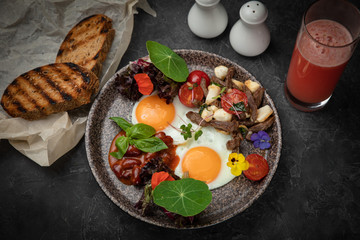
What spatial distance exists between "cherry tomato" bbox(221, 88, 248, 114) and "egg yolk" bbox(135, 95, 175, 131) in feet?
1.42

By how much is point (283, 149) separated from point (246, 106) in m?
0.51

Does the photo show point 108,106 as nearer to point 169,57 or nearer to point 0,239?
point 169,57

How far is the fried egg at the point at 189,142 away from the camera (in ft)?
9.22

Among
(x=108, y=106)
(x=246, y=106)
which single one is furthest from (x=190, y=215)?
(x=108, y=106)

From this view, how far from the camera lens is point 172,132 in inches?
118

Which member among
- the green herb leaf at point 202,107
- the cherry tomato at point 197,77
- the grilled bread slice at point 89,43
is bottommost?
the green herb leaf at point 202,107

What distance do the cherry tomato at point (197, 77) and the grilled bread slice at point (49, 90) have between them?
778 millimetres

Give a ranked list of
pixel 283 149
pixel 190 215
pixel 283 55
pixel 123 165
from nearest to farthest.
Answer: pixel 190 215 → pixel 123 165 → pixel 283 149 → pixel 283 55

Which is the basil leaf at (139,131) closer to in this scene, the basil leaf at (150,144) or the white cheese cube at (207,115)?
the basil leaf at (150,144)

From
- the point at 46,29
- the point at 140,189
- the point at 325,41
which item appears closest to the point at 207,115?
the point at 140,189

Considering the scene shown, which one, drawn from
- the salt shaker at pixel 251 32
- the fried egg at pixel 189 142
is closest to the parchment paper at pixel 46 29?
the fried egg at pixel 189 142

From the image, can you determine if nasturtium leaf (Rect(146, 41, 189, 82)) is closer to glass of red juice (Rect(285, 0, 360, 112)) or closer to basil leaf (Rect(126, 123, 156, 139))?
basil leaf (Rect(126, 123, 156, 139))

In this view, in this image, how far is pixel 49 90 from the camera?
10.0 feet

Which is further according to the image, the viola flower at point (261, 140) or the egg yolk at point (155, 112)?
the egg yolk at point (155, 112)
